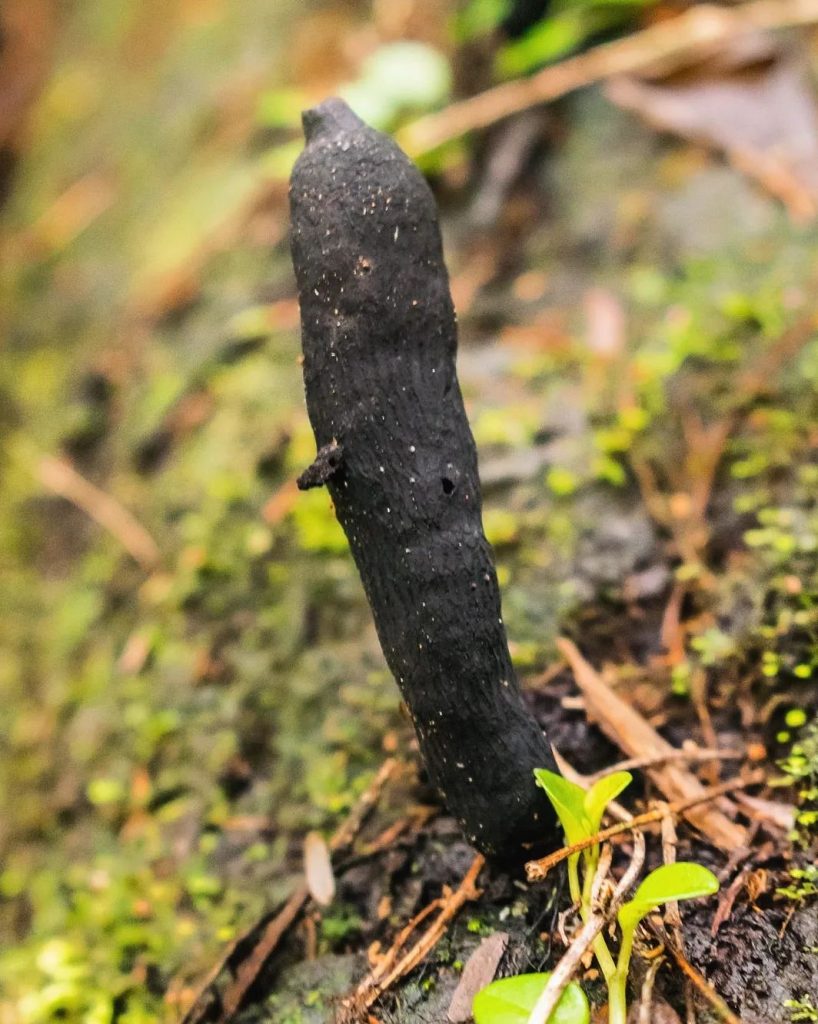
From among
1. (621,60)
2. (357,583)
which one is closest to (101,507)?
(357,583)

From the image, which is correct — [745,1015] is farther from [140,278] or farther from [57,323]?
[57,323]

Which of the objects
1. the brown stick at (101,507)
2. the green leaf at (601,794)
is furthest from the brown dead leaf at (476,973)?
the brown stick at (101,507)

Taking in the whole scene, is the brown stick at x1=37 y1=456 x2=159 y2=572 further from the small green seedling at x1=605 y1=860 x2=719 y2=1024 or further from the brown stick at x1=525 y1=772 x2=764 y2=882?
the small green seedling at x1=605 y1=860 x2=719 y2=1024

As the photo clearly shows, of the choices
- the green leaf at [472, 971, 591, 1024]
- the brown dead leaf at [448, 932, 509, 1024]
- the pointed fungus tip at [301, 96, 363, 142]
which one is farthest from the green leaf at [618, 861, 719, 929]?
the pointed fungus tip at [301, 96, 363, 142]

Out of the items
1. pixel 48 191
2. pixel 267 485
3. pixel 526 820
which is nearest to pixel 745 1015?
pixel 526 820

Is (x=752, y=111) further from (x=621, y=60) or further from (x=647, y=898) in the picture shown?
(x=647, y=898)
